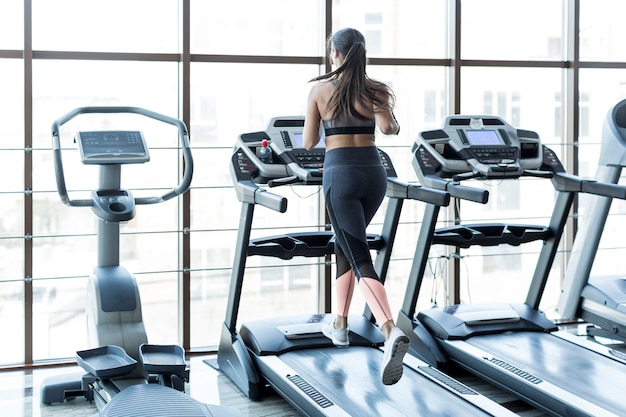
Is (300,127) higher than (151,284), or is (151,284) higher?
(300,127)

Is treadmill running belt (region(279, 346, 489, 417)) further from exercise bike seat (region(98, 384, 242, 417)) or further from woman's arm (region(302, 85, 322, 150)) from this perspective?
woman's arm (region(302, 85, 322, 150))

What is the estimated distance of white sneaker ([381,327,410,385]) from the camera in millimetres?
3723

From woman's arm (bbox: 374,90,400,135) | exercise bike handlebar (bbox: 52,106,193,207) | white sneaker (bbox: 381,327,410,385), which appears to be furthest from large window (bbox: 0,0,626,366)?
white sneaker (bbox: 381,327,410,385)

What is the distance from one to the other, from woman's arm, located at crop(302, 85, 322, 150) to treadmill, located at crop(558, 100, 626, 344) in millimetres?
2310

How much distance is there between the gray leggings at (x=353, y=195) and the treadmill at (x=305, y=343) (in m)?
0.27

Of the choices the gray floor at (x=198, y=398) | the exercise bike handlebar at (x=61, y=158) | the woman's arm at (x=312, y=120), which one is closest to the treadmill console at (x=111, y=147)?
the exercise bike handlebar at (x=61, y=158)

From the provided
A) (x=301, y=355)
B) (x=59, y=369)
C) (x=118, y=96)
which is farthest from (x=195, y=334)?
(x=118, y=96)

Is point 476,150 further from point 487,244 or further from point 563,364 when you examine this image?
point 563,364

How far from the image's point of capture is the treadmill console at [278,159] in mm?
4555

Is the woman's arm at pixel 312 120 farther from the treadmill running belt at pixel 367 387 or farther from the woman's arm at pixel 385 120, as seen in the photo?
the treadmill running belt at pixel 367 387

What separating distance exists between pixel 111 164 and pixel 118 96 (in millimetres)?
1401

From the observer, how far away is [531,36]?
20.7ft

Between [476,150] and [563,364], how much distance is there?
1.33 m

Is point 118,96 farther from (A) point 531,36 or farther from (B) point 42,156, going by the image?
(A) point 531,36
